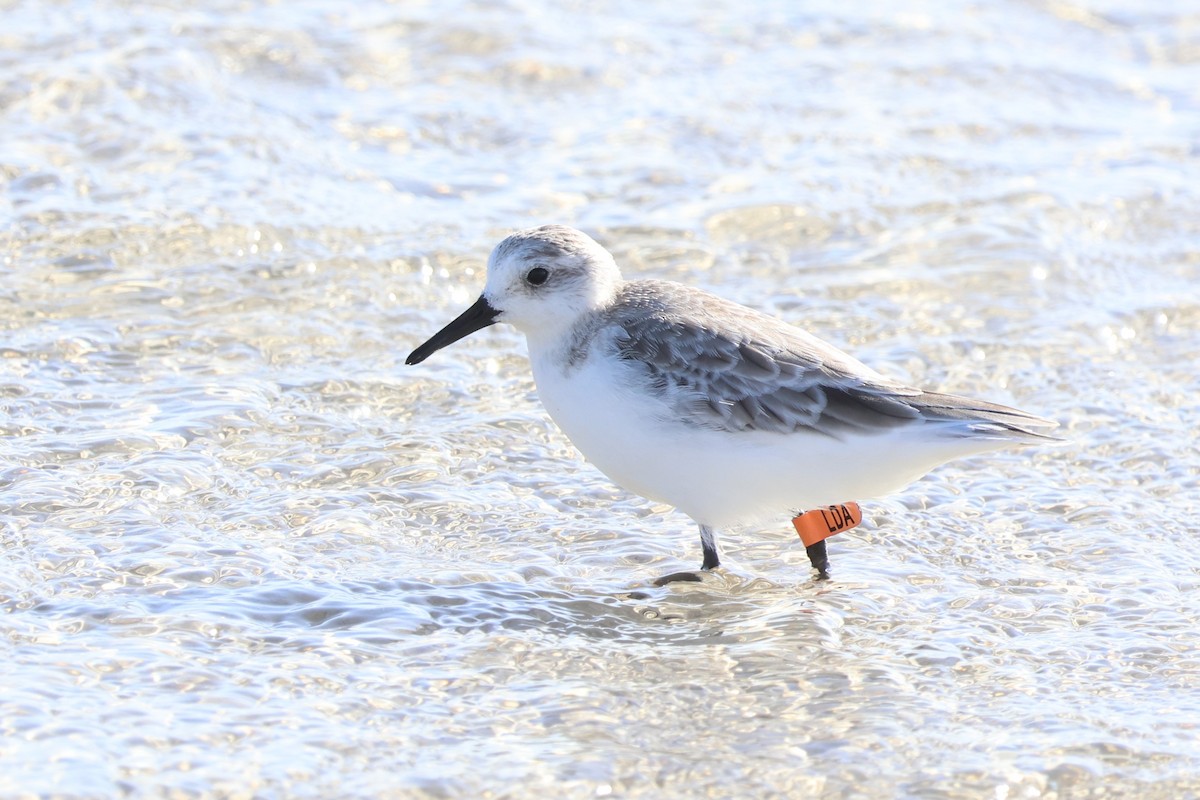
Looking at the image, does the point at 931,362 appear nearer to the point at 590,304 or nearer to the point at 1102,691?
the point at 590,304

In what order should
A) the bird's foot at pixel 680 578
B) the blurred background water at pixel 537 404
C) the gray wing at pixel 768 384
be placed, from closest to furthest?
the blurred background water at pixel 537 404 < the gray wing at pixel 768 384 < the bird's foot at pixel 680 578

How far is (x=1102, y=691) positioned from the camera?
4.64 meters

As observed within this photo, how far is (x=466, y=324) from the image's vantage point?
5633 millimetres

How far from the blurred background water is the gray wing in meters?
0.68

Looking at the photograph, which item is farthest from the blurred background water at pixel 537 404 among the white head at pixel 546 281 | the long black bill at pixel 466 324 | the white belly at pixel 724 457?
the white head at pixel 546 281

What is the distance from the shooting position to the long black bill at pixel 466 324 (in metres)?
5.59

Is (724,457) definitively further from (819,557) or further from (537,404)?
(537,404)

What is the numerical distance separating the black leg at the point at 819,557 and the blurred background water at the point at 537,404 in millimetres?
103

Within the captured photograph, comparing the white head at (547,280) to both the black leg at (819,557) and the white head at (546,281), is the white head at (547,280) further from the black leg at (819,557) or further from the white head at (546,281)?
the black leg at (819,557)

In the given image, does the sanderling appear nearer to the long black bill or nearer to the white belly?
the white belly

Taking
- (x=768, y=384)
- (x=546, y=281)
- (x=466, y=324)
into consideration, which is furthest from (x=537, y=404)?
(x=768, y=384)

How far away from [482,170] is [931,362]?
311 cm

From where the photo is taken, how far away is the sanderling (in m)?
5.00

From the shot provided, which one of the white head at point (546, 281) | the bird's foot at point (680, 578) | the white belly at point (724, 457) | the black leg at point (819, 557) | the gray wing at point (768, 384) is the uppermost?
the white head at point (546, 281)
